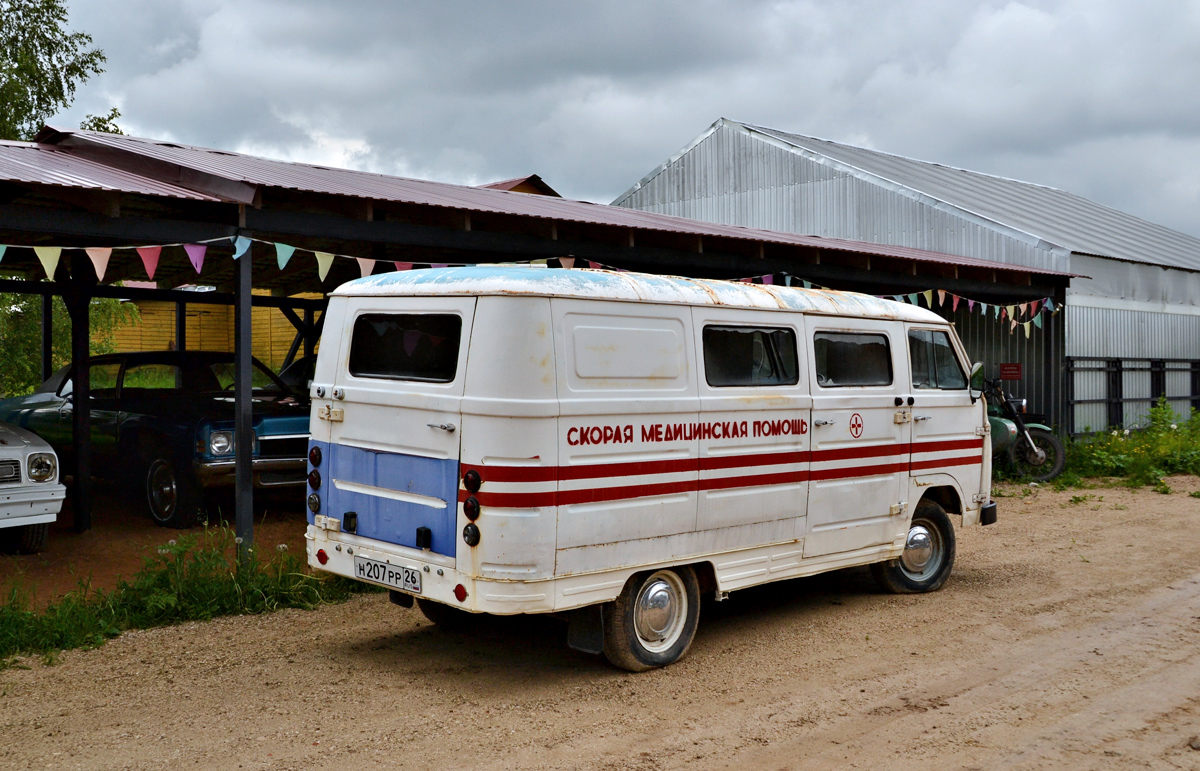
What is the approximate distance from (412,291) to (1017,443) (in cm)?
1161

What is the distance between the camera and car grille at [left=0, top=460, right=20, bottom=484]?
7.78 meters

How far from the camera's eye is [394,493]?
5.50 meters

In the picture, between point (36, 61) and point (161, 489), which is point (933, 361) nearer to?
point (161, 489)

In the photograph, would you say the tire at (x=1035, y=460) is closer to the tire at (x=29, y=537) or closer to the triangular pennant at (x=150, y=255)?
the triangular pennant at (x=150, y=255)

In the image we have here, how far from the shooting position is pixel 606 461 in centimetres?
533

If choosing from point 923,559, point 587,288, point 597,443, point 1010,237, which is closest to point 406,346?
point 587,288

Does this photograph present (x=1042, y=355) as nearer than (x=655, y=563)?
No

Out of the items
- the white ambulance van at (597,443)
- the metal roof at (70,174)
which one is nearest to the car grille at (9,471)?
the metal roof at (70,174)

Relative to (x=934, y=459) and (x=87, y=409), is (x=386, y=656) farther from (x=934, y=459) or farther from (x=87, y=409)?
(x=87, y=409)

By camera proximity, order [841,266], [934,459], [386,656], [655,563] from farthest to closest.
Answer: [841,266], [934,459], [386,656], [655,563]

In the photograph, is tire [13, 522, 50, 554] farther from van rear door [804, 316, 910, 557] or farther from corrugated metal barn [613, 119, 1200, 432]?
corrugated metal barn [613, 119, 1200, 432]

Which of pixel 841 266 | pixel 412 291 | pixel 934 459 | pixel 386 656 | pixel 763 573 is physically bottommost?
pixel 386 656

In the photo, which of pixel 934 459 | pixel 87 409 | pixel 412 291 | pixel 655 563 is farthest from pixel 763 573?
pixel 87 409

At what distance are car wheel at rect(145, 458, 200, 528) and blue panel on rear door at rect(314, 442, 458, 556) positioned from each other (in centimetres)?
427
